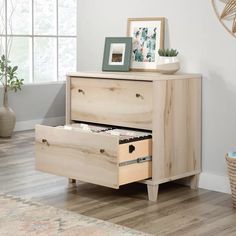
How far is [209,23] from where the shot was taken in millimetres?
3492

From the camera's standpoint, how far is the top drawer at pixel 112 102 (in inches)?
130

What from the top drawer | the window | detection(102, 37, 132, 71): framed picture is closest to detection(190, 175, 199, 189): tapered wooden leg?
the top drawer

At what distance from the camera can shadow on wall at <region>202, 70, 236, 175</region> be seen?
11.3ft

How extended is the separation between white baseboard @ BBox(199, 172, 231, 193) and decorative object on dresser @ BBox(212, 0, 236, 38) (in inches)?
33.0

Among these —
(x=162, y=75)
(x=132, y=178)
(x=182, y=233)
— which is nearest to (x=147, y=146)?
(x=132, y=178)

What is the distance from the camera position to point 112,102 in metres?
3.48

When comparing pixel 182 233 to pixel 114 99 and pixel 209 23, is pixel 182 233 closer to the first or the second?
pixel 114 99

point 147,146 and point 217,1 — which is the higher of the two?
point 217,1

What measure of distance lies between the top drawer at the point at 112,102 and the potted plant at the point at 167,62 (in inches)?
8.6

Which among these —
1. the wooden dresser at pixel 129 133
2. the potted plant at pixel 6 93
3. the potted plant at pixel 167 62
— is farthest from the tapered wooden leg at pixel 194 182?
the potted plant at pixel 6 93

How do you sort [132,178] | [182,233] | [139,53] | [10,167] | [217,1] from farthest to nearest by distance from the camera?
1. [10,167]
2. [139,53]
3. [217,1]
4. [132,178]
5. [182,233]

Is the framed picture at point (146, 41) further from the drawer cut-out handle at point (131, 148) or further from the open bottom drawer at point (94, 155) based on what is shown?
the drawer cut-out handle at point (131, 148)

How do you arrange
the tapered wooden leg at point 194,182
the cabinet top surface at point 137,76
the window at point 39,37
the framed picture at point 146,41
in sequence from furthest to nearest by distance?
the window at point 39,37, the framed picture at point 146,41, the tapered wooden leg at point 194,182, the cabinet top surface at point 137,76

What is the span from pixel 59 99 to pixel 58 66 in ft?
1.15
